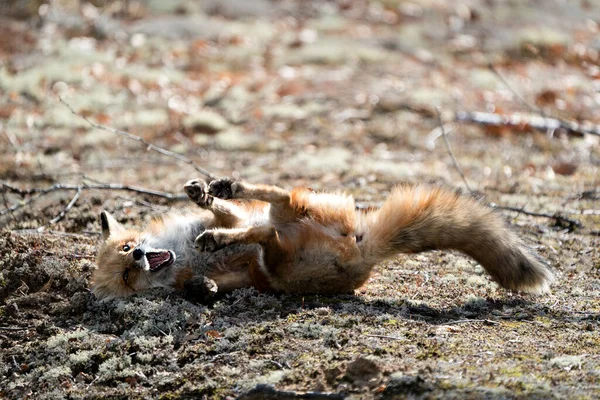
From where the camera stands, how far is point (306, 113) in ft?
43.2

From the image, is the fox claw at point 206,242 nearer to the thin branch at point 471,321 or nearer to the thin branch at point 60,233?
the thin branch at point 471,321

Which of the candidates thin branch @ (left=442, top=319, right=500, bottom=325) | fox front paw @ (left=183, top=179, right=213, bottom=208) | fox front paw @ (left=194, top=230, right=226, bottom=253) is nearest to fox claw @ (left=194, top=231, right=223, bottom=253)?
fox front paw @ (left=194, top=230, right=226, bottom=253)

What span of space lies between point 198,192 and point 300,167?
5016mm

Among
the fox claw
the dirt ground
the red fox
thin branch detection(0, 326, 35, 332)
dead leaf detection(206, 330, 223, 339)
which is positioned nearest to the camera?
the dirt ground

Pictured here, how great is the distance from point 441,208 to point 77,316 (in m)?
2.94

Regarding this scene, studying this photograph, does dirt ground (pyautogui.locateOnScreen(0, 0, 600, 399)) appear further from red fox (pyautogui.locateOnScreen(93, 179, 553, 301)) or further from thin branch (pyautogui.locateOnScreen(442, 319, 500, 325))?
red fox (pyautogui.locateOnScreen(93, 179, 553, 301))

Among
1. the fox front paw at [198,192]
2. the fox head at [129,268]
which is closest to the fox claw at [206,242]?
the fox front paw at [198,192]

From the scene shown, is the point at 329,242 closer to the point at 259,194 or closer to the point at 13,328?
the point at 259,194

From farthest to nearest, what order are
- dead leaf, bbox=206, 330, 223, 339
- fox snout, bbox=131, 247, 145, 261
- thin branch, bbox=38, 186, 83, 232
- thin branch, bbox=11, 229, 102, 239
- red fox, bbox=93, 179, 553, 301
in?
thin branch, bbox=38, 186, 83, 232 → thin branch, bbox=11, 229, 102, 239 → fox snout, bbox=131, 247, 145, 261 → red fox, bbox=93, 179, 553, 301 → dead leaf, bbox=206, 330, 223, 339

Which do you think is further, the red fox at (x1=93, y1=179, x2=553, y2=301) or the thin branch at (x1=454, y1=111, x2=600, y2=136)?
the thin branch at (x1=454, y1=111, x2=600, y2=136)

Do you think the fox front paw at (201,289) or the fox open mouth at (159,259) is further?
the fox open mouth at (159,259)

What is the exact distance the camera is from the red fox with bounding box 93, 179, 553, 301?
5316 millimetres

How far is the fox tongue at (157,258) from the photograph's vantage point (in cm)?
552

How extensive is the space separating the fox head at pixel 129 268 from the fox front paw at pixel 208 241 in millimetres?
467
